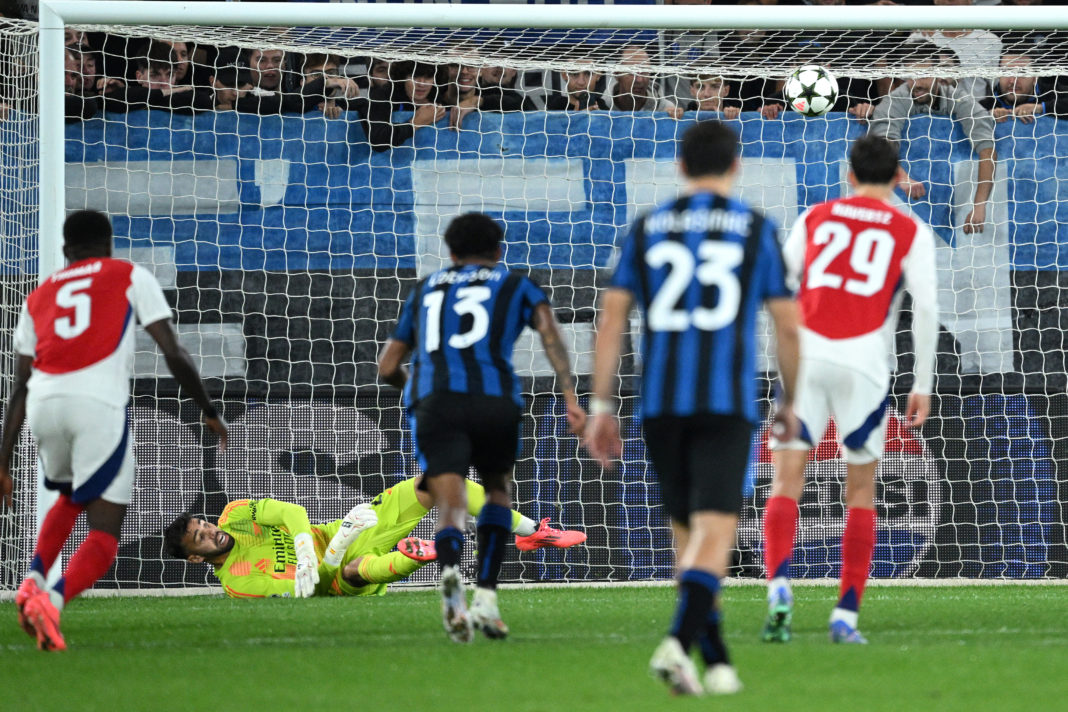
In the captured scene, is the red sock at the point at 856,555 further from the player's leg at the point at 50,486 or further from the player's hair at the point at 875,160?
the player's leg at the point at 50,486

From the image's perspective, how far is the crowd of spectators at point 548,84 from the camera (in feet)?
32.3

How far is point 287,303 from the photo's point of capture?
957 centimetres

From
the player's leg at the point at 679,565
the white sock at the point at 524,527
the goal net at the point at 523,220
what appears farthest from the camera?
the goal net at the point at 523,220

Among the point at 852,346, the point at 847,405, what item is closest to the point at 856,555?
the point at 847,405

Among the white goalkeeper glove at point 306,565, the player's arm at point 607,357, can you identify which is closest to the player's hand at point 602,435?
the player's arm at point 607,357

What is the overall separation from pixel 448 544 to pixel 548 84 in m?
5.77

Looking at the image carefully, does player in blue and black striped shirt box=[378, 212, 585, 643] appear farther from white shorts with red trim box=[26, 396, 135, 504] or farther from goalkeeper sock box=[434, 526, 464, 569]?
white shorts with red trim box=[26, 396, 135, 504]

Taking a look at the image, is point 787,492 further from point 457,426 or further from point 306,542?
point 306,542

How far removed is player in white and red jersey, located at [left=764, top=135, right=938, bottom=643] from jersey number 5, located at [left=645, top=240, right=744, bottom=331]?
145cm

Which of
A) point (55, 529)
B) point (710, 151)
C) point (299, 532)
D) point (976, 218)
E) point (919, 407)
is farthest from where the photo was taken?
point (976, 218)

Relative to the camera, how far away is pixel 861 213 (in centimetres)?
520

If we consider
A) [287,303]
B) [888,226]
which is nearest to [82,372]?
[888,226]

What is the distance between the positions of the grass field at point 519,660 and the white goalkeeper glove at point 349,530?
1.09 metres

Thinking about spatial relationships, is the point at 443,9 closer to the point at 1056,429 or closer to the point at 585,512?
the point at 585,512
